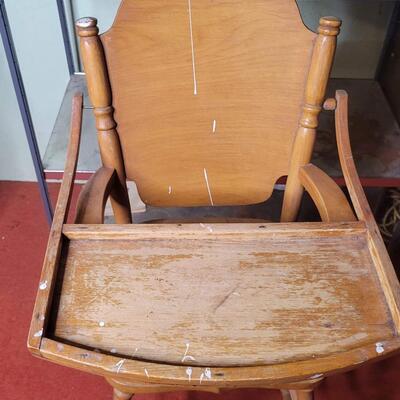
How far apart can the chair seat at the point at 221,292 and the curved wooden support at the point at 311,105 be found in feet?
0.73

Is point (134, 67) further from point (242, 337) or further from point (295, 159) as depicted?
point (242, 337)

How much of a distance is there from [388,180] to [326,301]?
2.16 ft

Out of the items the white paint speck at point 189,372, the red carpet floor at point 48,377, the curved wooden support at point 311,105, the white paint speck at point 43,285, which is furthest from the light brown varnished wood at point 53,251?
the red carpet floor at point 48,377

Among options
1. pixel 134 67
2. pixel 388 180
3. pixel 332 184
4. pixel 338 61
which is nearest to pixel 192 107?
pixel 134 67

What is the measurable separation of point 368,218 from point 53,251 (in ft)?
1.60

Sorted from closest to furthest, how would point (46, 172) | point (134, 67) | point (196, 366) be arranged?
point (196, 366) < point (134, 67) < point (46, 172)

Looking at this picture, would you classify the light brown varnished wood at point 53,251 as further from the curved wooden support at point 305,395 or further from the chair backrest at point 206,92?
the curved wooden support at point 305,395

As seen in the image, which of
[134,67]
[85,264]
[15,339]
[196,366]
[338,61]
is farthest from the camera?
[338,61]

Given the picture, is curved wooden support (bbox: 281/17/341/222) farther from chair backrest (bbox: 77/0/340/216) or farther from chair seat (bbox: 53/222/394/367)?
chair seat (bbox: 53/222/394/367)

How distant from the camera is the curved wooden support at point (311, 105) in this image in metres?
0.77

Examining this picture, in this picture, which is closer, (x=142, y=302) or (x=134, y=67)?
(x=142, y=302)

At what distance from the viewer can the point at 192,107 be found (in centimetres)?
88

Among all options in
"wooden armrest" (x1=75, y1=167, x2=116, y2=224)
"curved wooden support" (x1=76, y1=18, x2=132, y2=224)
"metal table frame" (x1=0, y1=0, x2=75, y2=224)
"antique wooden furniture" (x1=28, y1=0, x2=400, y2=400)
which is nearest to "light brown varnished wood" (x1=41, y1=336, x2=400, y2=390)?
"antique wooden furniture" (x1=28, y1=0, x2=400, y2=400)

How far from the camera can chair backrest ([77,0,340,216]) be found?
2.56 feet
